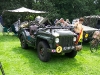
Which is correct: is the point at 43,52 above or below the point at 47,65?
above

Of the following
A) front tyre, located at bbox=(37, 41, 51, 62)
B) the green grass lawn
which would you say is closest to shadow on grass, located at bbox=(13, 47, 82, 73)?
the green grass lawn

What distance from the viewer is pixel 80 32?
361 inches

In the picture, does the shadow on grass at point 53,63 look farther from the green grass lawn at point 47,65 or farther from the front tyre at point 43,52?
the front tyre at point 43,52

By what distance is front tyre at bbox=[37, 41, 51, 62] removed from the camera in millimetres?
7486

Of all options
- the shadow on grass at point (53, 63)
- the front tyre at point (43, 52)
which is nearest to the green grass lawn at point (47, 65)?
the shadow on grass at point (53, 63)

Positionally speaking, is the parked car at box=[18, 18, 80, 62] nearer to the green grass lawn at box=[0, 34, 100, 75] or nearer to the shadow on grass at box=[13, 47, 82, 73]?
the shadow on grass at box=[13, 47, 82, 73]

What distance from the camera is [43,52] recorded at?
302 inches

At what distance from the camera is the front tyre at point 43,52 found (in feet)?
24.6

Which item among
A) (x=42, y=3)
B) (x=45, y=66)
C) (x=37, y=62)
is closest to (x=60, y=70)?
(x=45, y=66)

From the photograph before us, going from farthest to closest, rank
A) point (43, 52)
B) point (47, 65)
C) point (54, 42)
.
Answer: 1. point (43, 52)
2. point (47, 65)
3. point (54, 42)

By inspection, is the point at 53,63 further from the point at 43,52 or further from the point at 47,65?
the point at 43,52

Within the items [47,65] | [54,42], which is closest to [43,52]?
[47,65]

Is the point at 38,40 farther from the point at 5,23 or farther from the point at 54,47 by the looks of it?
the point at 5,23

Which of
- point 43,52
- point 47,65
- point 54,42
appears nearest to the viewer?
point 54,42
